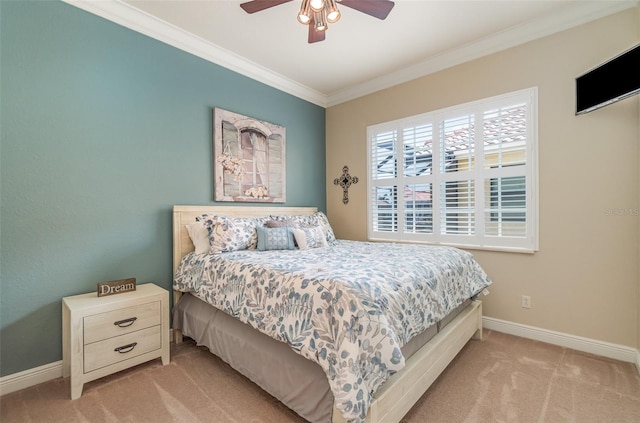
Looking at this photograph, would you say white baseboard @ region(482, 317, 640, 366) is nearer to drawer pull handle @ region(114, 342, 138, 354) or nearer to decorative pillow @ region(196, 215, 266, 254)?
decorative pillow @ region(196, 215, 266, 254)

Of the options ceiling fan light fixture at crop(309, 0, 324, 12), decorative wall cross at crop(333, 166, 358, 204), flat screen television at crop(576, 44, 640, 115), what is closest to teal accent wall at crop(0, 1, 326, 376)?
ceiling fan light fixture at crop(309, 0, 324, 12)

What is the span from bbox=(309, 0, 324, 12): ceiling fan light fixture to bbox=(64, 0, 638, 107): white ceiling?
27.1 inches

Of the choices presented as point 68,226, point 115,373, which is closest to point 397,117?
point 68,226

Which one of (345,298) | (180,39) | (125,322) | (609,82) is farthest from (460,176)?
(125,322)

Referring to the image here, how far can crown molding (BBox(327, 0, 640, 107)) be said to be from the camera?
7.41ft

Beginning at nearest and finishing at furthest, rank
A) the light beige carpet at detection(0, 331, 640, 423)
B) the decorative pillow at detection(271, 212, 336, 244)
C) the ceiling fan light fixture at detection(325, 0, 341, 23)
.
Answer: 1. the light beige carpet at detection(0, 331, 640, 423)
2. the ceiling fan light fixture at detection(325, 0, 341, 23)
3. the decorative pillow at detection(271, 212, 336, 244)

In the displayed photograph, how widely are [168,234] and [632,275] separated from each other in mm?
3887

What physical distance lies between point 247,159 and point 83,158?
146 centimetres

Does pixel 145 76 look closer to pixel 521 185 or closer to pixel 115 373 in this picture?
pixel 115 373

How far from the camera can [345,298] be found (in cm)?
132

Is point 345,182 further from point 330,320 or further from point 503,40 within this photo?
point 330,320

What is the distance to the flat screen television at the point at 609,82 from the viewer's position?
184 cm

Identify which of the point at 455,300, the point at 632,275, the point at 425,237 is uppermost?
the point at 425,237

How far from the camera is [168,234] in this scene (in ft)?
8.48
